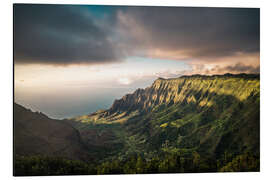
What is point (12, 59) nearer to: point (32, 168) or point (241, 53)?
point (32, 168)

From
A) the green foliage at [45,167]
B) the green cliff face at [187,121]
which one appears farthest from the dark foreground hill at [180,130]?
the green foliage at [45,167]

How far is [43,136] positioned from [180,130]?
14.6 meters

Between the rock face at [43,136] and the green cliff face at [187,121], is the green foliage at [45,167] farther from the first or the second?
the green cliff face at [187,121]

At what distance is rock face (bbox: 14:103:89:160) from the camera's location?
34.9ft

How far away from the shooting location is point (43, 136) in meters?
13.6

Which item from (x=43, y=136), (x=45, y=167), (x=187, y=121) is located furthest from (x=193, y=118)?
(x=43, y=136)

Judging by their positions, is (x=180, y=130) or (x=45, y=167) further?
(x=180, y=130)

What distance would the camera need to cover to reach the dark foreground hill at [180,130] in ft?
36.9

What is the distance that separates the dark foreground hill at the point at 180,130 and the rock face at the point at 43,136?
1317 millimetres

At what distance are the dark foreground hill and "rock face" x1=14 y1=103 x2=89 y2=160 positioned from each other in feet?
4.32

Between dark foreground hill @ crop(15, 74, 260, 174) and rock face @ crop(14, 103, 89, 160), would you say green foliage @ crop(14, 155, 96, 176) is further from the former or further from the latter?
dark foreground hill @ crop(15, 74, 260, 174)

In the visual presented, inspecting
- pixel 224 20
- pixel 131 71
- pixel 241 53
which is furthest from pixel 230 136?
pixel 131 71

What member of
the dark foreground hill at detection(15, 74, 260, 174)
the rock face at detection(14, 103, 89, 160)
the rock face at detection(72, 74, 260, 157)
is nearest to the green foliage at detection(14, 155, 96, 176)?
the rock face at detection(14, 103, 89, 160)

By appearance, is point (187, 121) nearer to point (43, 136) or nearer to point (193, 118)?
point (193, 118)
